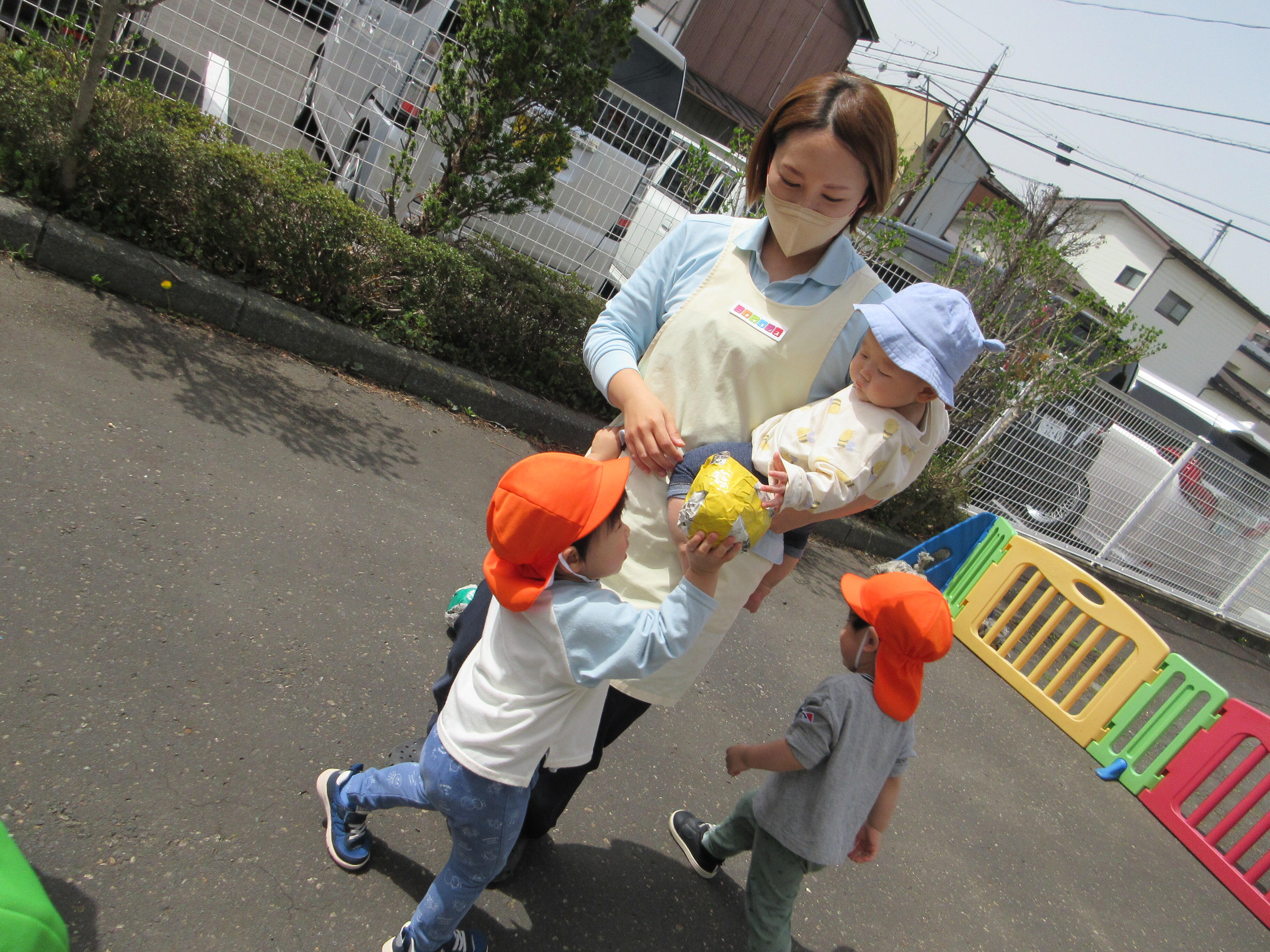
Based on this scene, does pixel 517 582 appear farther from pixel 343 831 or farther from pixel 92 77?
pixel 92 77

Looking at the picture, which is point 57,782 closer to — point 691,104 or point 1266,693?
point 1266,693

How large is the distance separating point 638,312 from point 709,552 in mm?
657

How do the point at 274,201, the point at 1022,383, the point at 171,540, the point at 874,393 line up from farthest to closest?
1. the point at 1022,383
2. the point at 274,201
3. the point at 171,540
4. the point at 874,393

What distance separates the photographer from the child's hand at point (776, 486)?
1.61m

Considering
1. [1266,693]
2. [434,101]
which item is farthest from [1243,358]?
[434,101]

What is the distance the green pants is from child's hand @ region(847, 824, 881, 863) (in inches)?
3.9

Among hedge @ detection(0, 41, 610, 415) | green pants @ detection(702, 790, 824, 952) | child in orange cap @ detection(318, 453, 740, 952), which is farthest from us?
hedge @ detection(0, 41, 610, 415)

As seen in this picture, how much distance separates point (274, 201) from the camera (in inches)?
175

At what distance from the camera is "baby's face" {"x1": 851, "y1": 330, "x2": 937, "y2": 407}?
1640mm

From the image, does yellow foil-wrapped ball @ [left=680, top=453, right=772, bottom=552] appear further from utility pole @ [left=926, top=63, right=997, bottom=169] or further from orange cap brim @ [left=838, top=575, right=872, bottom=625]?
utility pole @ [left=926, top=63, right=997, bottom=169]

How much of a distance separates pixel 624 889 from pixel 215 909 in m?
1.15

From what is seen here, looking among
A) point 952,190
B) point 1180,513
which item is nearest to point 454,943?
point 1180,513

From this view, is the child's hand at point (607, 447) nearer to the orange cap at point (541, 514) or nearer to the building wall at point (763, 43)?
the orange cap at point (541, 514)

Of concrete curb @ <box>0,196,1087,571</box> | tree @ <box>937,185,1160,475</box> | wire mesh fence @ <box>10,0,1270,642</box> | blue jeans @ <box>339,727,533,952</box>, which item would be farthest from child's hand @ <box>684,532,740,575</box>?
tree @ <box>937,185,1160,475</box>
